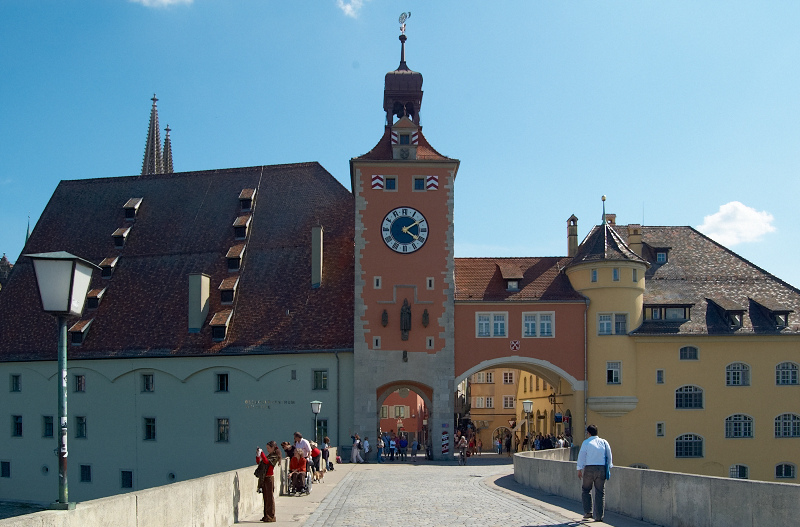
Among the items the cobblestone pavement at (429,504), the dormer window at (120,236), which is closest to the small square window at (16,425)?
the dormer window at (120,236)

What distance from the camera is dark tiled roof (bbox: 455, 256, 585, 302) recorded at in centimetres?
4553

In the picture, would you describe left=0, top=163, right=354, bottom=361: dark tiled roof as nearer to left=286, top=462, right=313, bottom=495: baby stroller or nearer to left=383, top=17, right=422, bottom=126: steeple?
left=383, top=17, right=422, bottom=126: steeple

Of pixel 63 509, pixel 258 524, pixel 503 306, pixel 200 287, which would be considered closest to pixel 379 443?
pixel 503 306

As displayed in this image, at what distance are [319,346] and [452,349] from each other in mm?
6563

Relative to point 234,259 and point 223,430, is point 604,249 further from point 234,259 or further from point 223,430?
point 223,430

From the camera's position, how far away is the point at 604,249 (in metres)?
45.5

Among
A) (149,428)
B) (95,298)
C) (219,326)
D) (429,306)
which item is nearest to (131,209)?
(95,298)

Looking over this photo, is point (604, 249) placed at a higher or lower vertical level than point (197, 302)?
higher

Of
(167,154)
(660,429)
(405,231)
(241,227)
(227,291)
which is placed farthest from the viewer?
(167,154)

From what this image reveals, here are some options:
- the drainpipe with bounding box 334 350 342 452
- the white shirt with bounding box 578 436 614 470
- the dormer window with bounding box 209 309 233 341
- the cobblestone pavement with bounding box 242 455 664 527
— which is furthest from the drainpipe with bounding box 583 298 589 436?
the white shirt with bounding box 578 436 614 470

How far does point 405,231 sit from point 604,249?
9.90 meters

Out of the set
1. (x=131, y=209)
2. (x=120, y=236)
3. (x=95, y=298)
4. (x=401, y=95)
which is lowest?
(x=95, y=298)

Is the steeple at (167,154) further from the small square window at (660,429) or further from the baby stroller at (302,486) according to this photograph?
the baby stroller at (302,486)

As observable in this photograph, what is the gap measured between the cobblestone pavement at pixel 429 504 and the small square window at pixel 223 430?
16.8 m
